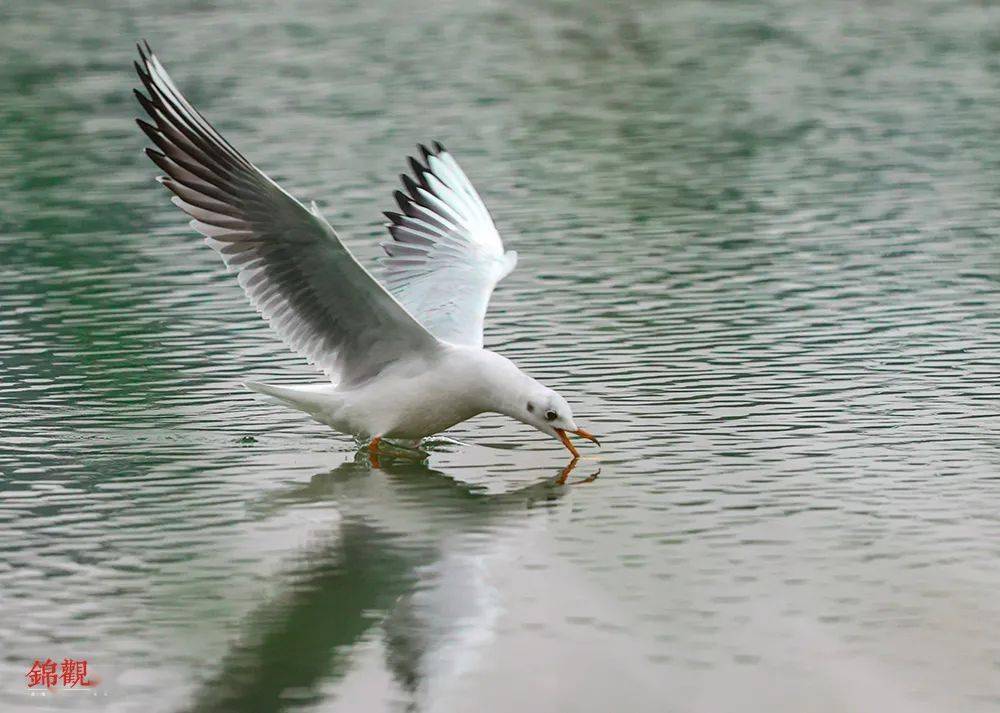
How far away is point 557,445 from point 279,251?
1.74 meters

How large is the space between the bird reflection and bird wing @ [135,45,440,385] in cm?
61

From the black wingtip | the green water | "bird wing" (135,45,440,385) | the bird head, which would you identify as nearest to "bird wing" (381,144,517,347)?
the black wingtip

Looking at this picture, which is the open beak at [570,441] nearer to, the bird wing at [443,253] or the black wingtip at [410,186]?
the bird wing at [443,253]

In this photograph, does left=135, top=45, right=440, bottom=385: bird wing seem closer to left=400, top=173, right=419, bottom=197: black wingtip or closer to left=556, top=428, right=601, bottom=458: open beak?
left=556, top=428, right=601, bottom=458: open beak

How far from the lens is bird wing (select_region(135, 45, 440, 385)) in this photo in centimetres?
956

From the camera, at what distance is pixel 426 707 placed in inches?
270

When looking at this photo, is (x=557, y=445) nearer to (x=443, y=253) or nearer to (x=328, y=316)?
(x=328, y=316)

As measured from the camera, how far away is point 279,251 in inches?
388

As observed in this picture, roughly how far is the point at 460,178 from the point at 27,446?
11.7 ft

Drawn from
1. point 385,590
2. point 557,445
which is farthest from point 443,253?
point 385,590

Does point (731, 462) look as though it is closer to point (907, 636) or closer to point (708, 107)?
point (907, 636)

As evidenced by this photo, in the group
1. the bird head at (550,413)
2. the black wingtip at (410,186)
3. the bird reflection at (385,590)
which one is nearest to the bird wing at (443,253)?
the black wingtip at (410,186)

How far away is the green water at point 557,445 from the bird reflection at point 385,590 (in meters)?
0.02

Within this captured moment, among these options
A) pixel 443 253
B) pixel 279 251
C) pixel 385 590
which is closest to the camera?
pixel 385 590
